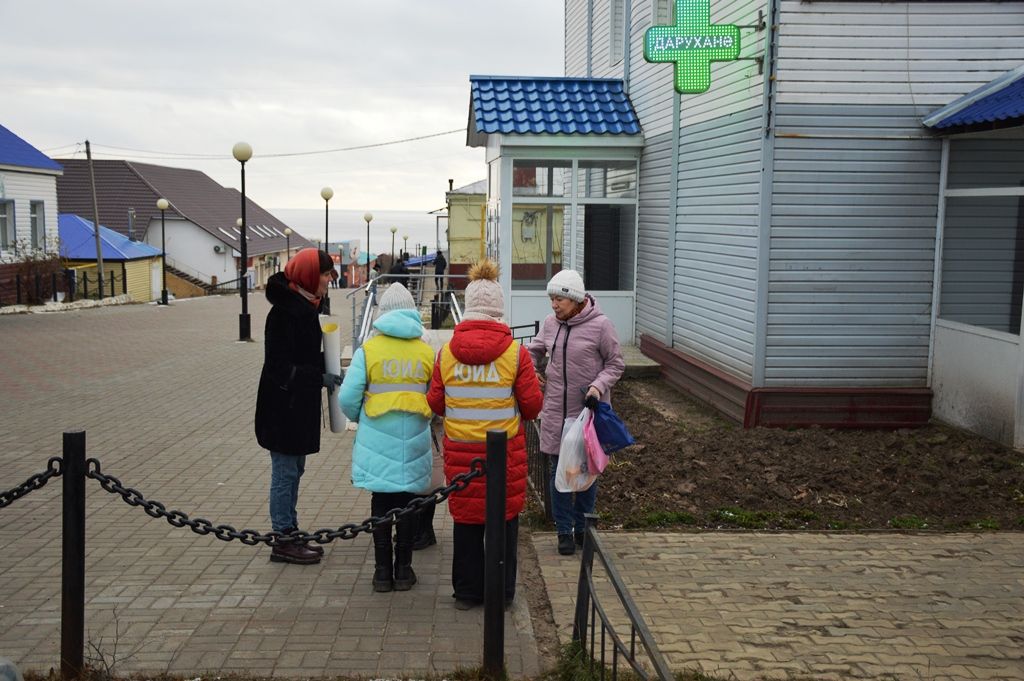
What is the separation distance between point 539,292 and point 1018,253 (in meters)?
6.61

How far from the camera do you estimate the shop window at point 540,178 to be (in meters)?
14.5

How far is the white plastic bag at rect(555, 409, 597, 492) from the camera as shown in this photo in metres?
6.00

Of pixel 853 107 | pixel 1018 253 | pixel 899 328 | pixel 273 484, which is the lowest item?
pixel 273 484

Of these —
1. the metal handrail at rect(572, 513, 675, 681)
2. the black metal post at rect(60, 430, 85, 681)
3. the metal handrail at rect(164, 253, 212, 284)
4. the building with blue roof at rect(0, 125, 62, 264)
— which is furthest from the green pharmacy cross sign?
the metal handrail at rect(164, 253, 212, 284)

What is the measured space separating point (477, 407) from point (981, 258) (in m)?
7.07

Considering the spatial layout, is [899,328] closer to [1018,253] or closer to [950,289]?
[950,289]

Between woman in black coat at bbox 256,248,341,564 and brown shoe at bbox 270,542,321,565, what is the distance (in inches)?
8.6

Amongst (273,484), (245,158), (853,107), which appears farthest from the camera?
(245,158)

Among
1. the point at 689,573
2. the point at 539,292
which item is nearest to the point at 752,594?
the point at 689,573

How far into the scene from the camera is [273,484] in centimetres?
602

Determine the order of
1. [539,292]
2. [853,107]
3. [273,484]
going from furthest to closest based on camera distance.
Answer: [539,292]
[853,107]
[273,484]

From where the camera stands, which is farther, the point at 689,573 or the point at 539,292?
the point at 539,292

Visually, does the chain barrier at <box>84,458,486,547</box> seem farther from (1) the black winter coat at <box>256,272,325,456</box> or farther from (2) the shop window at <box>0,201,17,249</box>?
(2) the shop window at <box>0,201,17,249</box>

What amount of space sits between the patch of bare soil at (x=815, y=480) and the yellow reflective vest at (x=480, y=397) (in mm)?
2136
